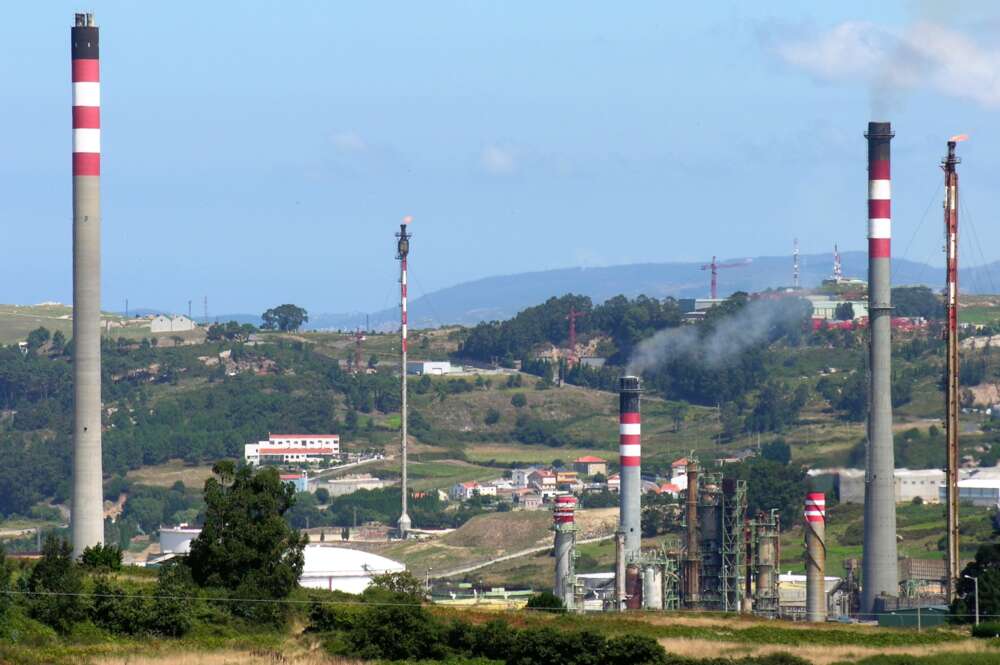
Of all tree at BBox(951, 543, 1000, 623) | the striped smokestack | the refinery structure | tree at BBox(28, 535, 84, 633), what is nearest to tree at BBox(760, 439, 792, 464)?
the refinery structure

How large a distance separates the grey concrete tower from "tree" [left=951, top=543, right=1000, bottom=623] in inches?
400

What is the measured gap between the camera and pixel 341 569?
10950 cm

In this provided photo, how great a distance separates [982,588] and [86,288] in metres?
42.0

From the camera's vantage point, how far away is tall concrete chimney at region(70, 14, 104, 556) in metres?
87.6

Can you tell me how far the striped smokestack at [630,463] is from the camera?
118m

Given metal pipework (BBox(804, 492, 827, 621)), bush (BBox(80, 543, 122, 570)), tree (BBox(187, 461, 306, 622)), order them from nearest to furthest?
tree (BBox(187, 461, 306, 622)) → bush (BBox(80, 543, 122, 570)) → metal pipework (BBox(804, 492, 827, 621))

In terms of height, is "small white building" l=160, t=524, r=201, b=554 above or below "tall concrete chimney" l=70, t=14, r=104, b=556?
below

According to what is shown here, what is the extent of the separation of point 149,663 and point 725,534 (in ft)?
196

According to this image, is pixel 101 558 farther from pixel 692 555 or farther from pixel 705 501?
pixel 705 501

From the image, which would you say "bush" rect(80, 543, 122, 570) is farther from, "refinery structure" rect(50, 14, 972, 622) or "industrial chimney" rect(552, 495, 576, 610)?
"industrial chimney" rect(552, 495, 576, 610)

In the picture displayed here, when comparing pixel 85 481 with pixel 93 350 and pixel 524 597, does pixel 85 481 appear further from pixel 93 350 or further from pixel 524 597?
pixel 524 597

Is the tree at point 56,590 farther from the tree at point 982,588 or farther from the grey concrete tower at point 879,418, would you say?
the grey concrete tower at point 879,418

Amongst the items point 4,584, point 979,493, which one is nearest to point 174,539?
point 979,493

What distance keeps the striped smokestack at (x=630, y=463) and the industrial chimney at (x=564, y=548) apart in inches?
198
